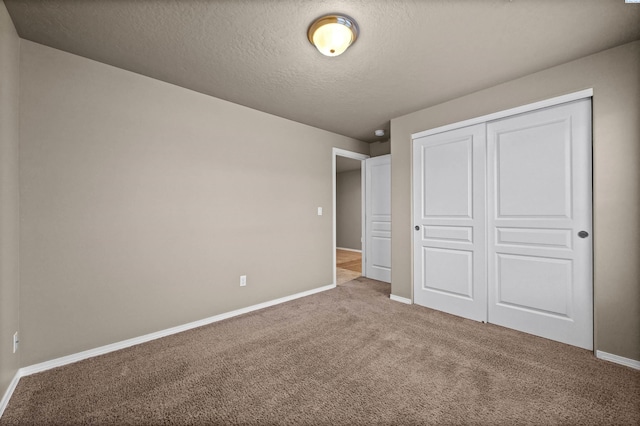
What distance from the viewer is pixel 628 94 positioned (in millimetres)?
2055

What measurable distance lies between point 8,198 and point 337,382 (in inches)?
99.3

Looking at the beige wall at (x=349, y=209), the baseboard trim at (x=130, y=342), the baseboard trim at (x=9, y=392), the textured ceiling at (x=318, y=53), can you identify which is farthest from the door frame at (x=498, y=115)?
the beige wall at (x=349, y=209)

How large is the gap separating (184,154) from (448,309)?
3406 millimetres

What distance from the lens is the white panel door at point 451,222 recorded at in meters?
2.90

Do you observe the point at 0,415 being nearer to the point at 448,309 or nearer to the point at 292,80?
the point at 292,80

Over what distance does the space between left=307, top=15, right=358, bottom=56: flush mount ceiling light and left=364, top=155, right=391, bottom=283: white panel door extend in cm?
274

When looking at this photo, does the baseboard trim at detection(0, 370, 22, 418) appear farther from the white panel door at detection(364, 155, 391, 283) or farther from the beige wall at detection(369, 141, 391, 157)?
the beige wall at detection(369, 141, 391, 157)

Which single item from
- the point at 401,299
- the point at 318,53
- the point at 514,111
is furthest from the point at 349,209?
the point at 318,53

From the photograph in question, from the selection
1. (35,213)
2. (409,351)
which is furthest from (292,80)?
(409,351)

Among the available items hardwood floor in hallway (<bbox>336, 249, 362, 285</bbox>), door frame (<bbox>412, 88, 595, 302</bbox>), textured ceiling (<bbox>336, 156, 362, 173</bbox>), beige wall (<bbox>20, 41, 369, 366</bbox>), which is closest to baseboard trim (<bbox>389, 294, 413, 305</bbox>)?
door frame (<bbox>412, 88, 595, 302</bbox>)

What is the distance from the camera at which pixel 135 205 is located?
2434mm

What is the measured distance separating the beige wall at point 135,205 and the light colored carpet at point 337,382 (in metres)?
0.39

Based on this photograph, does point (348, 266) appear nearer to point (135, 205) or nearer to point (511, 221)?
point (511, 221)

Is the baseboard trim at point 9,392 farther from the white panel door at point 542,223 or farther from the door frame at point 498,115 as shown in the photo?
the white panel door at point 542,223
